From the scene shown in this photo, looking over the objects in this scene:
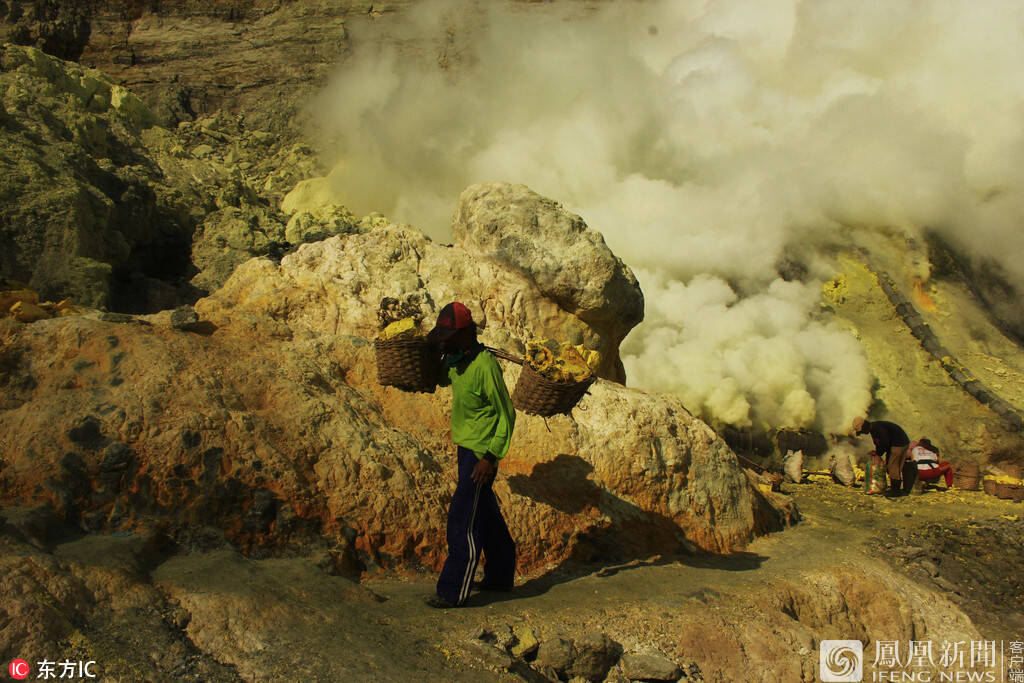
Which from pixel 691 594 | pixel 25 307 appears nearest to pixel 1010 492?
pixel 691 594

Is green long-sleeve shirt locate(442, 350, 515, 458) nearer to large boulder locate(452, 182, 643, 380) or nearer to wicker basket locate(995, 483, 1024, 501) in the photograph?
large boulder locate(452, 182, 643, 380)

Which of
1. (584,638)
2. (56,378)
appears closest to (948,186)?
(584,638)

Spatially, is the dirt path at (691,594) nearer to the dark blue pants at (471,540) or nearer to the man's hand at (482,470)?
the dark blue pants at (471,540)

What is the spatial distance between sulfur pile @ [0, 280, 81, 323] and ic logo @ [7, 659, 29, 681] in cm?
259

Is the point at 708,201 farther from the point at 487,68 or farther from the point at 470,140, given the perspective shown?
the point at 487,68

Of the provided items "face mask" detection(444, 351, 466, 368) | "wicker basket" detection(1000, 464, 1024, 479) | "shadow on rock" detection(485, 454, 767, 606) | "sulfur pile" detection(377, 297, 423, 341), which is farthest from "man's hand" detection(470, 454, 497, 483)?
"wicker basket" detection(1000, 464, 1024, 479)

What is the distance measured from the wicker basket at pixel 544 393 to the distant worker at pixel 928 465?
19.4 feet

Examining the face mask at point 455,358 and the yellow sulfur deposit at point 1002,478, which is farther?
the yellow sulfur deposit at point 1002,478

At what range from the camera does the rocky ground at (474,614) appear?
2.33 metres

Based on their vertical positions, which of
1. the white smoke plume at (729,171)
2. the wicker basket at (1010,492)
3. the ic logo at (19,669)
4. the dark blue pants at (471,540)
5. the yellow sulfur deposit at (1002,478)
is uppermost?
the white smoke plume at (729,171)

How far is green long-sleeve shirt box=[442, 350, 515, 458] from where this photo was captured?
3.26 m

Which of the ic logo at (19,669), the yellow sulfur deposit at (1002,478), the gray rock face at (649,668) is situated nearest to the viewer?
the ic logo at (19,669)

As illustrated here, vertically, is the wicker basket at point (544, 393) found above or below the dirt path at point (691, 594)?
above

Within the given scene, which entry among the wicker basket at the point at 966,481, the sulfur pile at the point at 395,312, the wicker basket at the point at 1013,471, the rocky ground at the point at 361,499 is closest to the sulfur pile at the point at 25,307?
the rocky ground at the point at 361,499
